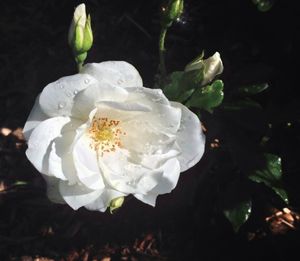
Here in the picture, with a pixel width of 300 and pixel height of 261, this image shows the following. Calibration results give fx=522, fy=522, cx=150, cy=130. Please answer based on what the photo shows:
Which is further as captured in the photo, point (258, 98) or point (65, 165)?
point (258, 98)

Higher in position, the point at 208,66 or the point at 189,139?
the point at 208,66

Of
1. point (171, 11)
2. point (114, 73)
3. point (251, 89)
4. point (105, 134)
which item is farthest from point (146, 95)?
point (251, 89)

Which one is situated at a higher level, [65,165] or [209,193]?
[65,165]

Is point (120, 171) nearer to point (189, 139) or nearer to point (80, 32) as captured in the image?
point (189, 139)

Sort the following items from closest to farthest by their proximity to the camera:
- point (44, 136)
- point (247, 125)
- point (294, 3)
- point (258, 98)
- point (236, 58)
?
point (44, 136) < point (247, 125) < point (294, 3) < point (258, 98) < point (236, 58)

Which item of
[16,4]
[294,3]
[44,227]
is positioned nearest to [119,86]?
[294,3]

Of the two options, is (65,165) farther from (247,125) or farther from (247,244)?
(247,244)

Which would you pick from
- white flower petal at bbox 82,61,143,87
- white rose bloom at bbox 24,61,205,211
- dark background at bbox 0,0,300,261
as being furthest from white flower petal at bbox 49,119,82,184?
dark background at bbox 0,0,300,261
